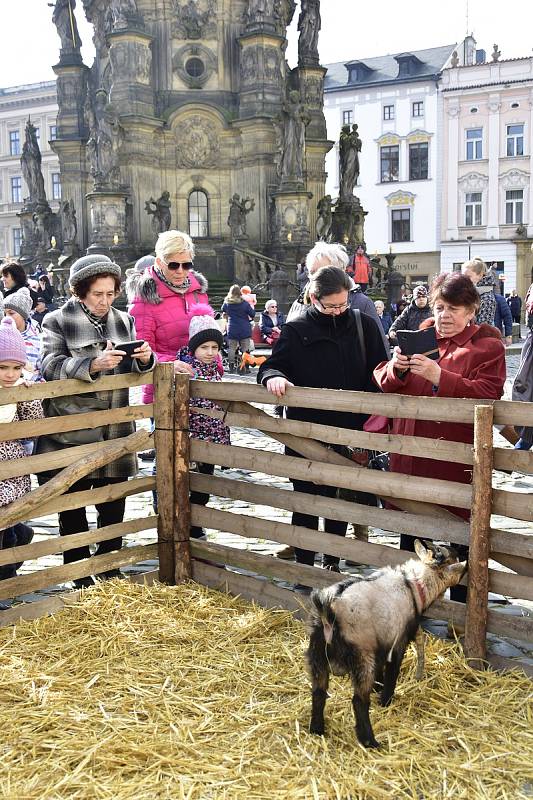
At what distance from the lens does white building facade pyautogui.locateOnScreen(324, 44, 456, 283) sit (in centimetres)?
5469

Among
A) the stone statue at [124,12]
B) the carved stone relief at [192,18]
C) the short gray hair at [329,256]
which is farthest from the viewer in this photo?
the carved stone relief at [192,18]

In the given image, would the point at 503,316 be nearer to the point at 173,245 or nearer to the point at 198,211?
the point at 173,245

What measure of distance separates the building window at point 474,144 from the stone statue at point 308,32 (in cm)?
2264

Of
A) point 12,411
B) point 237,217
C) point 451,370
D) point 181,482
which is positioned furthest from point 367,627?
point 237,217

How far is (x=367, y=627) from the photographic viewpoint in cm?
363

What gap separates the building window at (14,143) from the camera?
68562mm

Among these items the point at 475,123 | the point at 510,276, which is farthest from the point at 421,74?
the point at 510,276

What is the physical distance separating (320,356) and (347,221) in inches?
1086

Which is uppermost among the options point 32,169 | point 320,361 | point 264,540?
point 32,169

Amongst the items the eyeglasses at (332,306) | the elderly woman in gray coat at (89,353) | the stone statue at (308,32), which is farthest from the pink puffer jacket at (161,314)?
the stone statue at (308,32)

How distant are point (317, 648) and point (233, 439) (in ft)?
23.3

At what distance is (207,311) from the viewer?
21.9 ft

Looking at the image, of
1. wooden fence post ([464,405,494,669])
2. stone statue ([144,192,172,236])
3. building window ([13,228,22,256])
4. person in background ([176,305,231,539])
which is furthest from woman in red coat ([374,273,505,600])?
building window ([13,228,22,256])

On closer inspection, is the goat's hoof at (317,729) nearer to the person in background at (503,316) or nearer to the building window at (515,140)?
the person in background at (503,316)
